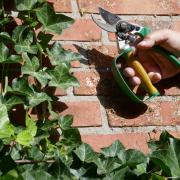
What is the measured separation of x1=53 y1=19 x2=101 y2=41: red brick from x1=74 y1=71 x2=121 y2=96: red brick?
0.31 feet

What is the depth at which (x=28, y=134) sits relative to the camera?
1.08m

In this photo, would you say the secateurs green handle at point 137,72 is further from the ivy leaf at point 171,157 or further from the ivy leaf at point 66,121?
the ivy leaf at point 171,157

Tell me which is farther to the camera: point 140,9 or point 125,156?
point 140,9

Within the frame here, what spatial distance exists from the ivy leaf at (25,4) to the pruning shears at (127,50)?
0.16 metres

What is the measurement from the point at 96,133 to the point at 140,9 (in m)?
0.37

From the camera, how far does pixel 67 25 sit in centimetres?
122

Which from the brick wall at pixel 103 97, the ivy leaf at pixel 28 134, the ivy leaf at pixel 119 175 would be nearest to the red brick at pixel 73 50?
the brick wall at pixel 103 97

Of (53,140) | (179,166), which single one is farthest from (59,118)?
(179,166)

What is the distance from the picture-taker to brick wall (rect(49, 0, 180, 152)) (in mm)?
1238

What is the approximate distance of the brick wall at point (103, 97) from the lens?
4.06ft

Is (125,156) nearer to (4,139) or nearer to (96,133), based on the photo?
(96,133)

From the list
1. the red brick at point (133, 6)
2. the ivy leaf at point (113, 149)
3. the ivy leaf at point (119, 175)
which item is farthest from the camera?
the red brick at point (133, 6)

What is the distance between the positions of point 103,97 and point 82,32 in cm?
17

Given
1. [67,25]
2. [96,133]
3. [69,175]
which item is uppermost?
[67,25]
